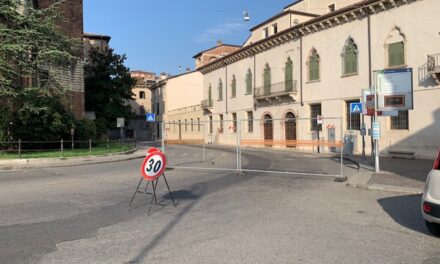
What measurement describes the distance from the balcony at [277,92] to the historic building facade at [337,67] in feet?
0.28

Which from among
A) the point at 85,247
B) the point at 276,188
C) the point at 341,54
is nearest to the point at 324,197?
the point at 276,188

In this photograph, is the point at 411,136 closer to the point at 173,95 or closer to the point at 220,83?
the point at 220,83

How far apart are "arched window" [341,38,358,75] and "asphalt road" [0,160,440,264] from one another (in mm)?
18995

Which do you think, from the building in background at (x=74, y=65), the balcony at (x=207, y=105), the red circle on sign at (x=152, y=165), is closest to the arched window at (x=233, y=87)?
the balcony at (x=207, y=105)

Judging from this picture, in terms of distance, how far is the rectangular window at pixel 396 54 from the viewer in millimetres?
25109

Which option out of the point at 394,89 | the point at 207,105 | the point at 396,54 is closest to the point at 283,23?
the point at 396,54

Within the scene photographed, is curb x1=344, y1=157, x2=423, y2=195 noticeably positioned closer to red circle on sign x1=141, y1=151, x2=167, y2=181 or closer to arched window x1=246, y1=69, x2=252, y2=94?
red circle on sign x1=141, y1=151, x2=167, y2=181

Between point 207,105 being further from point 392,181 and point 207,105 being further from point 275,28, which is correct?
point 392,181

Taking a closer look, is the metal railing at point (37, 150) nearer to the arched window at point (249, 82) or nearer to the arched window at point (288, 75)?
the arched window at point (288, 75)

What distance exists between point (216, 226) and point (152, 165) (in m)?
2.25

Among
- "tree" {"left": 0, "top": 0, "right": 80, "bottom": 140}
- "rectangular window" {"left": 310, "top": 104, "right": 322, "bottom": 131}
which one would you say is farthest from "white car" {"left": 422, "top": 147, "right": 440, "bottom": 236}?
"rectangular window" {"left": 310, "top": 104, "right": 322, "bottom": 131}

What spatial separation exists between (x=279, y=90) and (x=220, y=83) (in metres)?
14.2

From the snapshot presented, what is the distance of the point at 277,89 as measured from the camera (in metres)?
37.1

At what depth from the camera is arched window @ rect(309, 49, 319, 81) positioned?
3222cm
